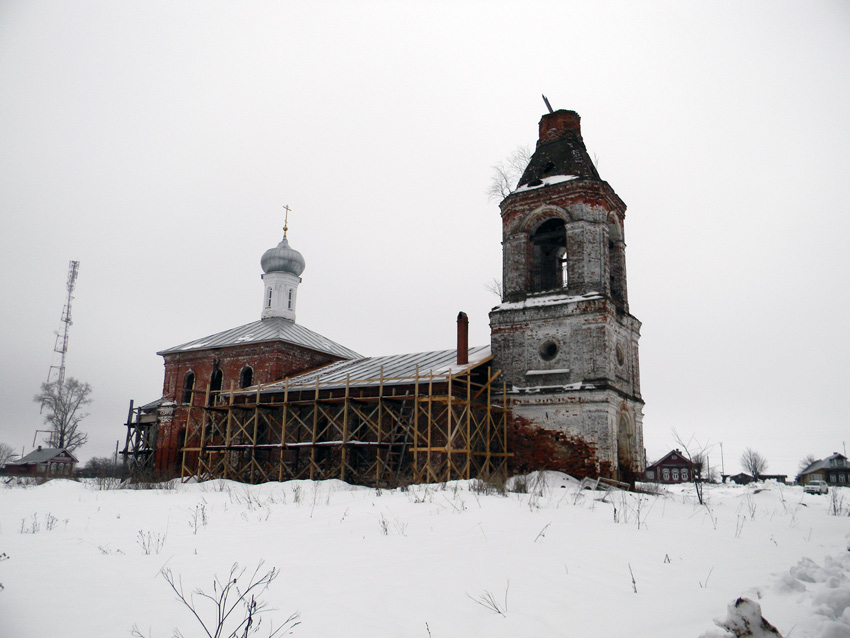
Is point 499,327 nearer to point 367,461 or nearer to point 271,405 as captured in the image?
point 367,461

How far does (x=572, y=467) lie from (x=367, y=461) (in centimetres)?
571

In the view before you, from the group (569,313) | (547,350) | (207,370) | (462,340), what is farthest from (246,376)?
(569,313)

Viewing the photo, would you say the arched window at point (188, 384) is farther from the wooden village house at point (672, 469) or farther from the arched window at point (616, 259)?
the wooden village house at point (672, 469)

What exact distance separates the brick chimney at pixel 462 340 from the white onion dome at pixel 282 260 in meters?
12.4

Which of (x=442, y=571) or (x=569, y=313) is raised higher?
(x=569, y=313)

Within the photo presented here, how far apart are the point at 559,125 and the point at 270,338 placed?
12.6m

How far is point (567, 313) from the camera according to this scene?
16.4 meters

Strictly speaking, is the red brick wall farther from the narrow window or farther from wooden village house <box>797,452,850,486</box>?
wooden village house <box>797,452,850,486</box>

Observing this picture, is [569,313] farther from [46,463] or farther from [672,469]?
[46,463]

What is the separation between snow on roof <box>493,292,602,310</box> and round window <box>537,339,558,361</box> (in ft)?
3.39

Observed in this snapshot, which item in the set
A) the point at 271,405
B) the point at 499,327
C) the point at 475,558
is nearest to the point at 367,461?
the point at 271,405

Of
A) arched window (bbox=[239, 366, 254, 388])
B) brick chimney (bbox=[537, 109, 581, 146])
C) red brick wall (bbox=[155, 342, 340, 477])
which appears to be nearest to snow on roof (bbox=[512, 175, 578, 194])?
brick chimney (bbox=[537, 109, 581, 146])

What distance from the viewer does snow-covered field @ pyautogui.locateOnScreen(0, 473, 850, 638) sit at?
3.78 meters

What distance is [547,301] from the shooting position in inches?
658
